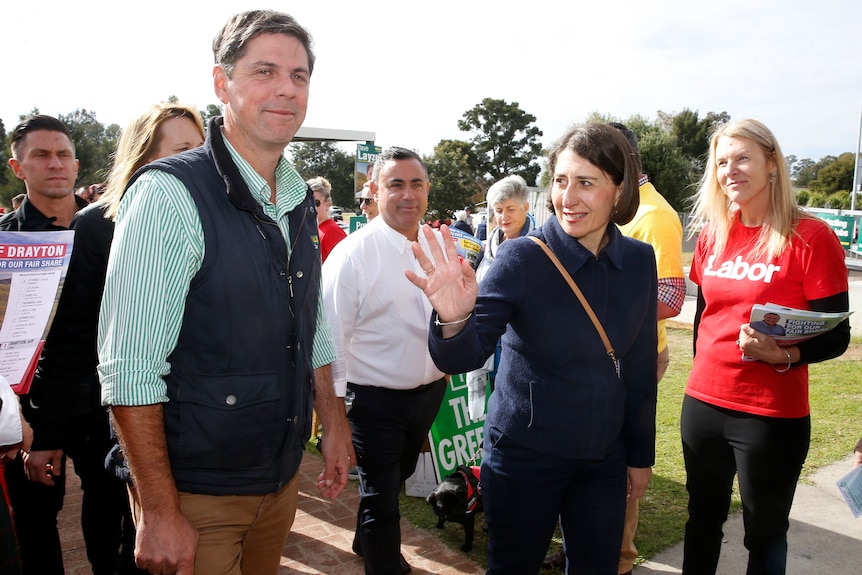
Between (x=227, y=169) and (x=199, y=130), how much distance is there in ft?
4.40

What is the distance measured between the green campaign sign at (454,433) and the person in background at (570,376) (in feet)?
7.79

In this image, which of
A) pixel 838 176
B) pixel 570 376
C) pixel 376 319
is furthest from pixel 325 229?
pixel 838 176

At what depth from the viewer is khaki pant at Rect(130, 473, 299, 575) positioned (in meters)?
1.85

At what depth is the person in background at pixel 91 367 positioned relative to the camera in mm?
2615

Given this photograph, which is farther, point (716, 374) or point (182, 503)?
point (716, 374)

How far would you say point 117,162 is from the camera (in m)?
2.97

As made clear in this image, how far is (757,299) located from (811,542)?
7.21 ft

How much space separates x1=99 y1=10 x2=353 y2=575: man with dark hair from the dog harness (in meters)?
2.00

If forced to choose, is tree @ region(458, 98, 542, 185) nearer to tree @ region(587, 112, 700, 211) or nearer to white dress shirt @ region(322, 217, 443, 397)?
tree @ region(587, 112, 700, 211)

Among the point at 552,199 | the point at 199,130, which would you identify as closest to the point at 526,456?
the point at 552,199

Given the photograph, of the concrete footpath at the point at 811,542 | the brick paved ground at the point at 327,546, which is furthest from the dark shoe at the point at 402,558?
the concrete footpath at the point at 811,542

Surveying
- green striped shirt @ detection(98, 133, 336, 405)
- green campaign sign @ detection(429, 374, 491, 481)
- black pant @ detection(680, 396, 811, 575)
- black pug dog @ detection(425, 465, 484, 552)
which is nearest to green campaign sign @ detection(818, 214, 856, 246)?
green campaign sign @ detection(429, 374, 491, 481)

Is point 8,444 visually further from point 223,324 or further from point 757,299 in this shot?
point 757,299

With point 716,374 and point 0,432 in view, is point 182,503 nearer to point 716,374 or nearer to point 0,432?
point 0,432
